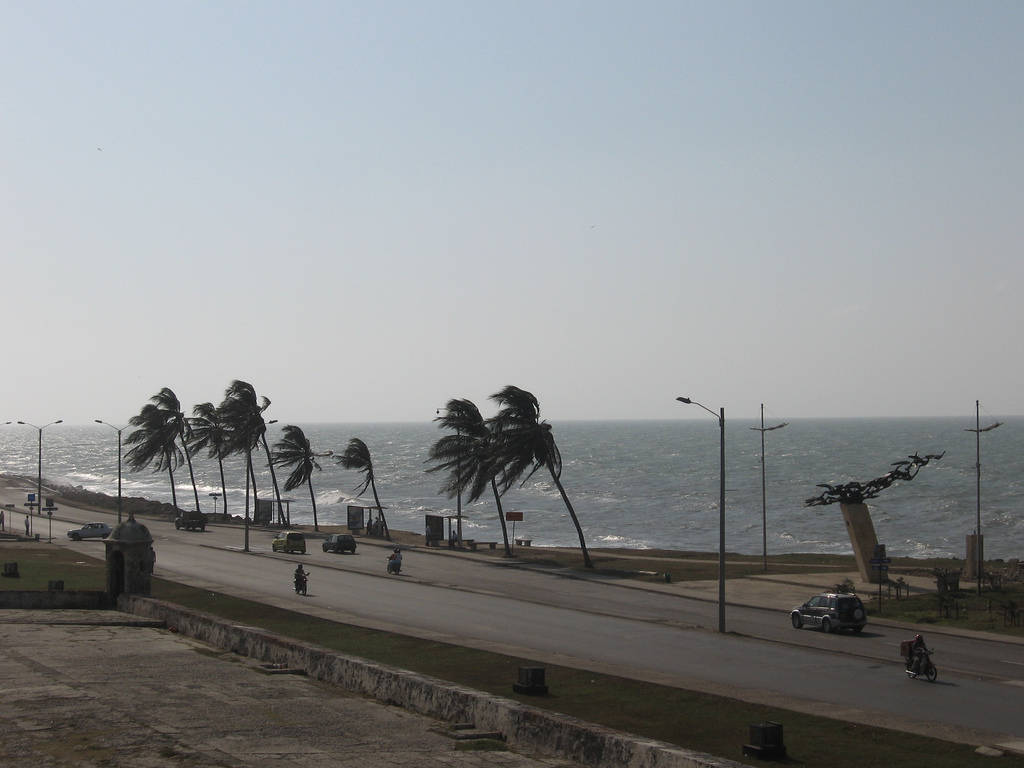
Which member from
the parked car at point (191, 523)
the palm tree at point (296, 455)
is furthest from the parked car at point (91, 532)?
the palm tree at point (296, 455)

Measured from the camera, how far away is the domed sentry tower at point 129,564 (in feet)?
122

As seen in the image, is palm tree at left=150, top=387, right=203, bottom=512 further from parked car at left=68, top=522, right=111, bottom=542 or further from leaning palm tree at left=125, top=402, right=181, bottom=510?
parked car at left=68, top=522, right=111, bottom=542

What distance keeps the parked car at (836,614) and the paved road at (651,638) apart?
0.58 metres

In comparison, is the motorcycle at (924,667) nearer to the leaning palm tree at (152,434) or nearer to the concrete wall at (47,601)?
the concrete wall at (47,601)

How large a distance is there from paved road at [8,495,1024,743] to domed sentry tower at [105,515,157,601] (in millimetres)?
6548

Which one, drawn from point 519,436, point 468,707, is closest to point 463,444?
point 519,436

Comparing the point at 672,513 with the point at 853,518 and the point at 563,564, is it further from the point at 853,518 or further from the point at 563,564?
the point at 853,518

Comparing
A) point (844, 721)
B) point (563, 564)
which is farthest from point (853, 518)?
point (844, 721)

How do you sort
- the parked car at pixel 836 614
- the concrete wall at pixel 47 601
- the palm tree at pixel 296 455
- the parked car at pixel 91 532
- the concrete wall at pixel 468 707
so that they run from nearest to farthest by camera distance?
the concrete wall at pixel 468 707, the concrete wall at pixel 47 601, the parked car at pixel 836 614, the parked car at pixel 91 532, the palm tree at pixel 296 455

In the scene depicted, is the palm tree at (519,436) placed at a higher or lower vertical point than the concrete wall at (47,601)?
higher

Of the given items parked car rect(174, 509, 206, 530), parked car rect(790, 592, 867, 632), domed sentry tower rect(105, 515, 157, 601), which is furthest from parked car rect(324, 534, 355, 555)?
parked car rect(790, 592, 867, 632)

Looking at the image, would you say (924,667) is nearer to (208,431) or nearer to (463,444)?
(463,444)

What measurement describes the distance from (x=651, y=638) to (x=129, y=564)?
17.0 m

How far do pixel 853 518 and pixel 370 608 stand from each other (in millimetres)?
23851
